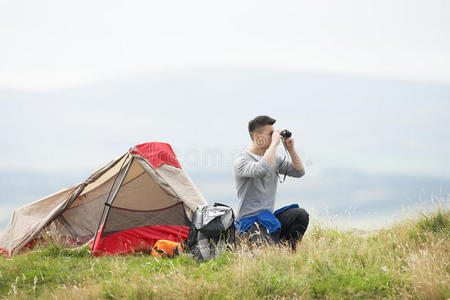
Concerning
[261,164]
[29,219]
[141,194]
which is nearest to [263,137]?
[261,164]

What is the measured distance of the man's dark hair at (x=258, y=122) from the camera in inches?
247

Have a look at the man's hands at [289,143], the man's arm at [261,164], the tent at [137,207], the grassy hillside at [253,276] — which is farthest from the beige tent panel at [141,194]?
the man's hands at [289,143]

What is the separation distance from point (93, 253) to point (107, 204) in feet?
2.63

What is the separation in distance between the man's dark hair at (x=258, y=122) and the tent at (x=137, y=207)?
2.00 m

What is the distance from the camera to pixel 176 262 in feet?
19.5

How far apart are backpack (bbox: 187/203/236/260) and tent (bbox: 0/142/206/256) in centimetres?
136

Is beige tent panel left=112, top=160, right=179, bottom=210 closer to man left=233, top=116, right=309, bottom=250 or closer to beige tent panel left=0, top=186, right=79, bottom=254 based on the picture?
beige tent panel left=0, top=186, right=79, bottom=254

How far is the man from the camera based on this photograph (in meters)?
5.88

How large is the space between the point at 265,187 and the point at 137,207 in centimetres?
257

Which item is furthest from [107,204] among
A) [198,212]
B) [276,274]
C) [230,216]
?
A: [276,274]

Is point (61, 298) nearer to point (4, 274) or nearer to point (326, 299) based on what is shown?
point (4, 274)

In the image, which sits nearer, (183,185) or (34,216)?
(183,185)

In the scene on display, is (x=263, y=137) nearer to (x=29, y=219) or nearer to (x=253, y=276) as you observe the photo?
(x=253, y=276)

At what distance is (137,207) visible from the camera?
7684mm
